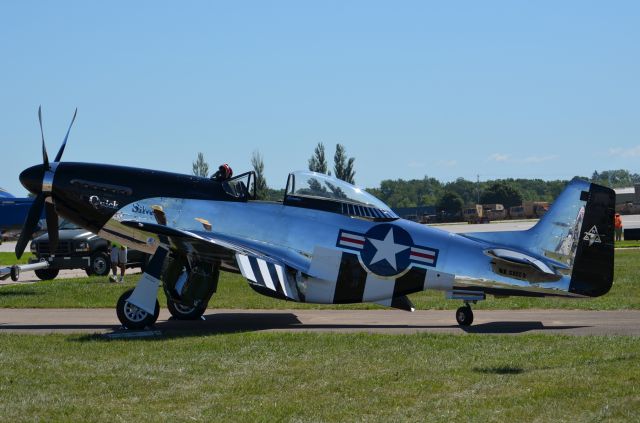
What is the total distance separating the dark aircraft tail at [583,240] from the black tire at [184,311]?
6.33 m

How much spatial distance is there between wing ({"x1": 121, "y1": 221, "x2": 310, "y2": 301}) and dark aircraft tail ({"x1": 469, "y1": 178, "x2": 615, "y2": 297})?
13.5ft

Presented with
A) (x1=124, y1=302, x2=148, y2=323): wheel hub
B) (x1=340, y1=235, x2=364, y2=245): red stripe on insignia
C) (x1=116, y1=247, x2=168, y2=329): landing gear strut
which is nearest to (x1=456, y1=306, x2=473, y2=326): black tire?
(x1=340, y1=235, x2=364, y2=245): red stripe on insignia

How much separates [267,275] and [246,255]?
625 mm

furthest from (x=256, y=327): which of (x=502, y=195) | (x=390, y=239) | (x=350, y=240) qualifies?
(x=502, y=195)

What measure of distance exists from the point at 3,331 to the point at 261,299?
6773 mm

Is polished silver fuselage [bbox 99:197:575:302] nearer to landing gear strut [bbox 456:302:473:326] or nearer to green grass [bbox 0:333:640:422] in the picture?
landing gear strut [bbox 456:302:473:326]

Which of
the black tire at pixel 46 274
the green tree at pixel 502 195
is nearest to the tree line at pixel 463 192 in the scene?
the green tree at pixel 502 195

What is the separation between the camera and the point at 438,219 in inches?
4412

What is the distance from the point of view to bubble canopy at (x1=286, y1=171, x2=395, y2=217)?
14883 millimetres

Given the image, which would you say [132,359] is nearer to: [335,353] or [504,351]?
[335,353]

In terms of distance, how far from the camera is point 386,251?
14539mm

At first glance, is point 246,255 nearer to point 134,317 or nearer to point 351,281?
point 351,281

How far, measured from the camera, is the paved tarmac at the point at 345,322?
1446cm

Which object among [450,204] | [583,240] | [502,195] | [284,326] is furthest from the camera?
[502,195]
